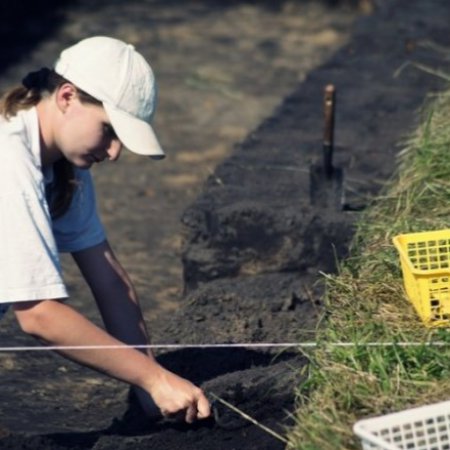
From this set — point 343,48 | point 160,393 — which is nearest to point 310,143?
point 343,48

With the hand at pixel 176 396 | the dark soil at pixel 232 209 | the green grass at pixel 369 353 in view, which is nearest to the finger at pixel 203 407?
the hand at pixel 176 396

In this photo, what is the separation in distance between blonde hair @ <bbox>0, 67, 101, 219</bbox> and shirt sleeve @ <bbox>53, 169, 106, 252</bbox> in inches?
3.6

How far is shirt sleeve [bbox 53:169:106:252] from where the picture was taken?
4781 millimetres

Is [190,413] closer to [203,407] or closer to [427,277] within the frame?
[203,407]

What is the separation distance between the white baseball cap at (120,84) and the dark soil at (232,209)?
802 millimetres

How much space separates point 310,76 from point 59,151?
12.3 ft

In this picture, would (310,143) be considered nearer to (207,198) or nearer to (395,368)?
(207,198)

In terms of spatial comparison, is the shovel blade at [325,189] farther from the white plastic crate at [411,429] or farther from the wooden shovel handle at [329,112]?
the white plastic crate at [411,429]

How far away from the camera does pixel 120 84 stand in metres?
4.29

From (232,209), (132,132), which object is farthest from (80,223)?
(232,209)

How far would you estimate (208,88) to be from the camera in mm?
9609

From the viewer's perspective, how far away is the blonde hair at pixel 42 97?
439cm

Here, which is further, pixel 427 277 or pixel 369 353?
pixel 427 277

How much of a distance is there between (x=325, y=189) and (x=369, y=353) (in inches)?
79.1
